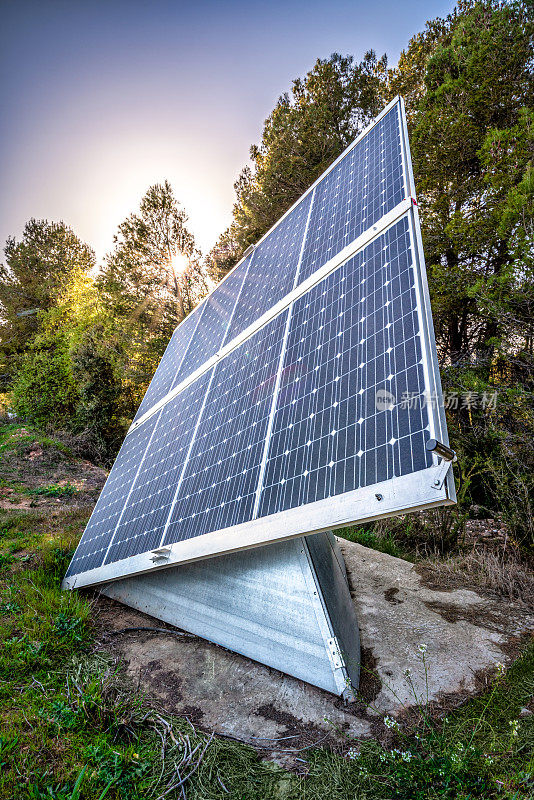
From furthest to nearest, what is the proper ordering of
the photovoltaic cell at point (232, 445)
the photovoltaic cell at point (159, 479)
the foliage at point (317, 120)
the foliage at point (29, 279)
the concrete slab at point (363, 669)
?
the foliage at point (29, 279) → the foliage at point (317, 120) → the photovoltaic cell at point (159, 479) → the photovoltaic cell at point (232, 445) → the concrete slab at point (363, 669)

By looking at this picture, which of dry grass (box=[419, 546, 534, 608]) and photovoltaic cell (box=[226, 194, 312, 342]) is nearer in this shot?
dry grass (box=[419, 546, 534, 608])

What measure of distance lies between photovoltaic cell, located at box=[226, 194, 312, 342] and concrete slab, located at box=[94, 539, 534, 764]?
12.5ft

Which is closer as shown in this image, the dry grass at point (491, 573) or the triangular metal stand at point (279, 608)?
the triangular metal stand at point (279, 608)

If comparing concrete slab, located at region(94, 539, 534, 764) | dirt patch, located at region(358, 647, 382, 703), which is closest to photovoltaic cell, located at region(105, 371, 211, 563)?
concrete slab, located at region(94, 539, 534, 764)

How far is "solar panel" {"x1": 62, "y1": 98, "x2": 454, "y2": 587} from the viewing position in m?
2.09

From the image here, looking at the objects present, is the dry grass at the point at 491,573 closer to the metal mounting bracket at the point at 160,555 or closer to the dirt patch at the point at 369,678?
the dirt patch at the point at 369,678

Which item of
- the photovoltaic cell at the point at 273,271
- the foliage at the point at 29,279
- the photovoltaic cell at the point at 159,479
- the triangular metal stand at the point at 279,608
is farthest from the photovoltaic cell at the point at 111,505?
the foliage at the point at 29,279

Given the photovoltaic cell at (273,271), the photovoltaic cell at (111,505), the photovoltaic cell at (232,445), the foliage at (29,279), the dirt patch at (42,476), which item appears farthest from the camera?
the foliage at (29,279)

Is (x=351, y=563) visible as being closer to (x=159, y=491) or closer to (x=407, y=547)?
(x=407, y=547)

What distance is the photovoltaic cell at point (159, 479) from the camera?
12.8ft

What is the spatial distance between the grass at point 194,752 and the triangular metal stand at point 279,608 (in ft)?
1.82

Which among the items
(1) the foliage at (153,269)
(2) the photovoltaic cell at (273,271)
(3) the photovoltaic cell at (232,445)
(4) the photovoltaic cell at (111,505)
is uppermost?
(1) the foliage at (153,269)

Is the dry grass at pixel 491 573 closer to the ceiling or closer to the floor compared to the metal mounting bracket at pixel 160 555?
closer to the floor

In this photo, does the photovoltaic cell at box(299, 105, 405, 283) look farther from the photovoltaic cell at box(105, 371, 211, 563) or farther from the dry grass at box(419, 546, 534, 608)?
the dry grass at box(419, 546, 534, 608)
